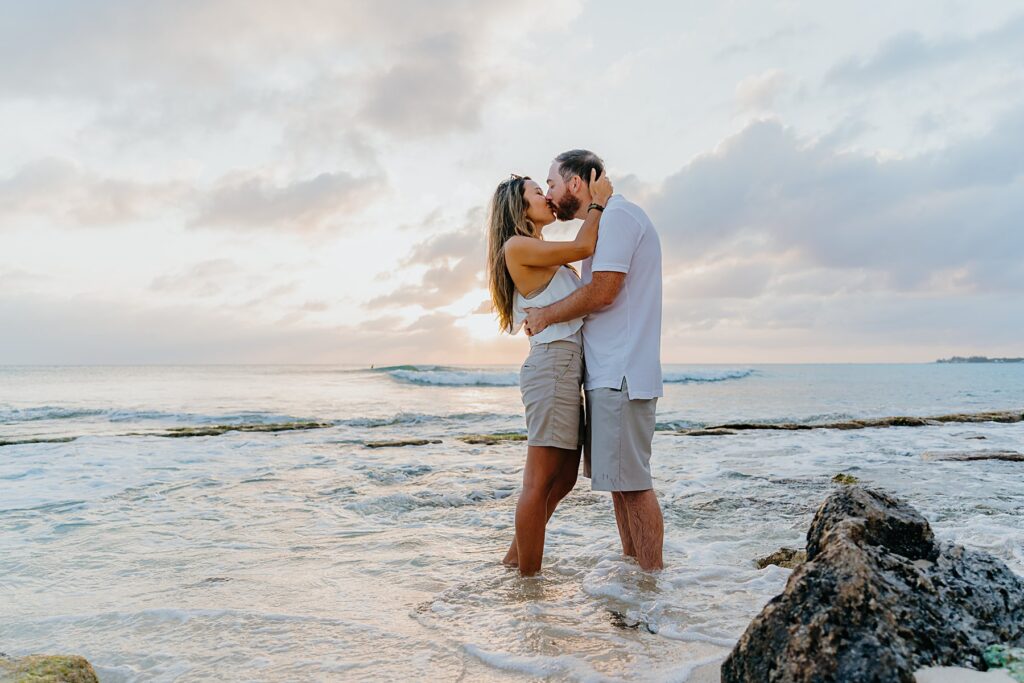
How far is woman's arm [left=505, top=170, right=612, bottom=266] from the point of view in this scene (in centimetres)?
398

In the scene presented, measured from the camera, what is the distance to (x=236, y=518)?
6.14 m

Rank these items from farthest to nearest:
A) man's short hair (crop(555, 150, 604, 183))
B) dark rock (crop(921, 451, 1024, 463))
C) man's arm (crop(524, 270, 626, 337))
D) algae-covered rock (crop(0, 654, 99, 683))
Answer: dark rock (crop(921, 451, 1024, 463)) < man's short hair (crop(555, 150, 604, 183)) < man's arm (crop(524, 270, 626, 337)) < algae-covered rock (crop(0, 654, 99, 683))

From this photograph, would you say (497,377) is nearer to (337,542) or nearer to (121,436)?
(121,436)

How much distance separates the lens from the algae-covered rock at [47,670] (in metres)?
2.51

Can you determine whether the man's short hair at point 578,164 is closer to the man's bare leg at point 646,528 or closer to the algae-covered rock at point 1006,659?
the man's bare leg at point 646,528

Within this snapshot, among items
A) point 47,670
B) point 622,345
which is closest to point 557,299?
point 622,345

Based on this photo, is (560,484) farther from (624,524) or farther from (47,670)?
(47,670)

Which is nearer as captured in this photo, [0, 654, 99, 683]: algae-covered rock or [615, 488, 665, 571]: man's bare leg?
[0, 654, 99, 683]: algae-covered rock

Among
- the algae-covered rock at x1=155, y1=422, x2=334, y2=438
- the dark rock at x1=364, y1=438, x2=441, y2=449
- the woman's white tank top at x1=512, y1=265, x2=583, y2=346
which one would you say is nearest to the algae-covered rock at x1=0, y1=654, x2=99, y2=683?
the woman's white tank top at x1=512, y1=265, x2=583, y2=346

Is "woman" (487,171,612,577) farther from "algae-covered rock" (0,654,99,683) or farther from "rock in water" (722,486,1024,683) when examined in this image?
"algae-covered rock" (0,654,99,683)

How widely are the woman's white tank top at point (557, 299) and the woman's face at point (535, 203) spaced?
356mm

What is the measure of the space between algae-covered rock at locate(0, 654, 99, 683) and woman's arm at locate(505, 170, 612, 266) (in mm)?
2857

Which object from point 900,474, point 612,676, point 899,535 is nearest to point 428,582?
point 612,676

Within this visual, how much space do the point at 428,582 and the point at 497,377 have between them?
39.1 meters
